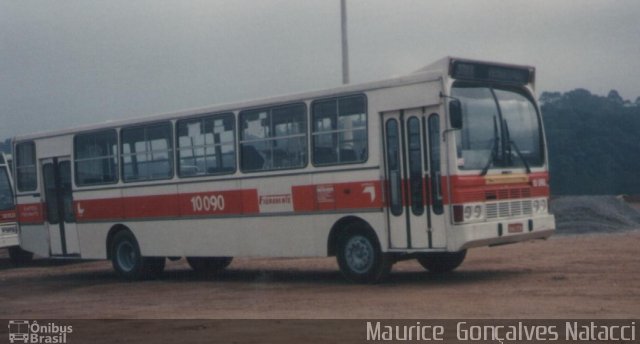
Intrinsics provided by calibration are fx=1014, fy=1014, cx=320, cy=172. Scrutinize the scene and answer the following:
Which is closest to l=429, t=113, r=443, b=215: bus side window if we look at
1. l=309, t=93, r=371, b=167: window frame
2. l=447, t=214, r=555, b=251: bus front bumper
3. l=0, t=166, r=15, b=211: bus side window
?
l=447, t=214, r=555, b=251: bus front bumper

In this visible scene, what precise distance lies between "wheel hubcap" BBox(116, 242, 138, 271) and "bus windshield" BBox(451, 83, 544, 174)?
8221mm

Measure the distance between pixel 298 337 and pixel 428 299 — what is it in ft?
10.8

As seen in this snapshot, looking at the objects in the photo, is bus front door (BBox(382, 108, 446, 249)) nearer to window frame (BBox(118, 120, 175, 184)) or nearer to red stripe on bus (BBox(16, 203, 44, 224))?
window frame (BBox(118, 120, 175, 184))

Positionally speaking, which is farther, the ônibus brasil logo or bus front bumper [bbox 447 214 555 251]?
bus front bumper [bbox 447 214 555 251]

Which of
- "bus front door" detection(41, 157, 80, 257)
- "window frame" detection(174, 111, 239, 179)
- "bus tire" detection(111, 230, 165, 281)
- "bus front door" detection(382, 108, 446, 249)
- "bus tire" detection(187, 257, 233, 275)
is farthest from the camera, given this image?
"bus front door" detection(41, 157, 80, 257)

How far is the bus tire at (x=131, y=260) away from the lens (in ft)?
65.5

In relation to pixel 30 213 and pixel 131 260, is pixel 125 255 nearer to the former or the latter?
pixel 131 260

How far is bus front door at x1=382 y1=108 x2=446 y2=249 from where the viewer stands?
1473cm

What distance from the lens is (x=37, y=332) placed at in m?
12.1

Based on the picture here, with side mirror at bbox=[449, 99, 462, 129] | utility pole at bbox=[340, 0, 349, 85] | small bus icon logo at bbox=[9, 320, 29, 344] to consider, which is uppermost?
utility pole at bbox=[340, 0, 349, 85]

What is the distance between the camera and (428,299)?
13375 mm

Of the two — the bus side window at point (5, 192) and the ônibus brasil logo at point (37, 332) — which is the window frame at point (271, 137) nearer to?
the ônibus brasil logo at point (37, 332)

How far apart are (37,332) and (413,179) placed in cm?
587

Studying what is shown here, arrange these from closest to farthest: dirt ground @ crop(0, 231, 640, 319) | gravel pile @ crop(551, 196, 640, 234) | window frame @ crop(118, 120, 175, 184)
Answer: dirt ground @ crop(0, 231, 640, 319) → window frame @ crop(118, 120, 175, 184) → gravel pile @ crop(551, 196, 640, 234)
